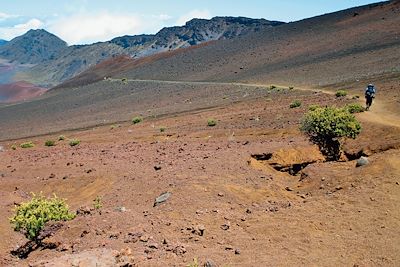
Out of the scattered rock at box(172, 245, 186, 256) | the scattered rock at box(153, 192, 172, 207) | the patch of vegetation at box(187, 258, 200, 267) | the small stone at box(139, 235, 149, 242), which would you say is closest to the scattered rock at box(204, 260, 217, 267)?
the patch of vegetation at box(187, 258, 200, 267)

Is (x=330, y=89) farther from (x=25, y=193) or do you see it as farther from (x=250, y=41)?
(x=250, y=41)

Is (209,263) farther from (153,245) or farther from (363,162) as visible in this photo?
(363,162)

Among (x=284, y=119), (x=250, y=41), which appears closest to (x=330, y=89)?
(x=284, y=119)

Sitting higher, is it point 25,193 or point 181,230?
point 181,230

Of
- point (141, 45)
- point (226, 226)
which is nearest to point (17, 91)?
point (141, 45)

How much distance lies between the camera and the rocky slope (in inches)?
5364

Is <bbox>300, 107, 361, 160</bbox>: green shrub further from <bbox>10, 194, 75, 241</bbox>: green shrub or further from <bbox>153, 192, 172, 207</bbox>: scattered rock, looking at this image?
<bbox>10, 194, 75, 241</bbox>: green shrub

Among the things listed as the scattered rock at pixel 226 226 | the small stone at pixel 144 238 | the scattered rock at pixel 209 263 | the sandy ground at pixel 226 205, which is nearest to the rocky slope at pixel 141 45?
the sandy ground at pixel 226 205

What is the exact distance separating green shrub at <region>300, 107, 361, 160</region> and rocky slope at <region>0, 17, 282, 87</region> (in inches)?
4516

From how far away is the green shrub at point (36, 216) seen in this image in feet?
32.0

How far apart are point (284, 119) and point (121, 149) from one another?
26.0 feet

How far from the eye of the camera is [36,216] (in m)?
10.0

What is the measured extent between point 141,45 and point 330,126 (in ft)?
486

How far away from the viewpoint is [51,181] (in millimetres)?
16734
